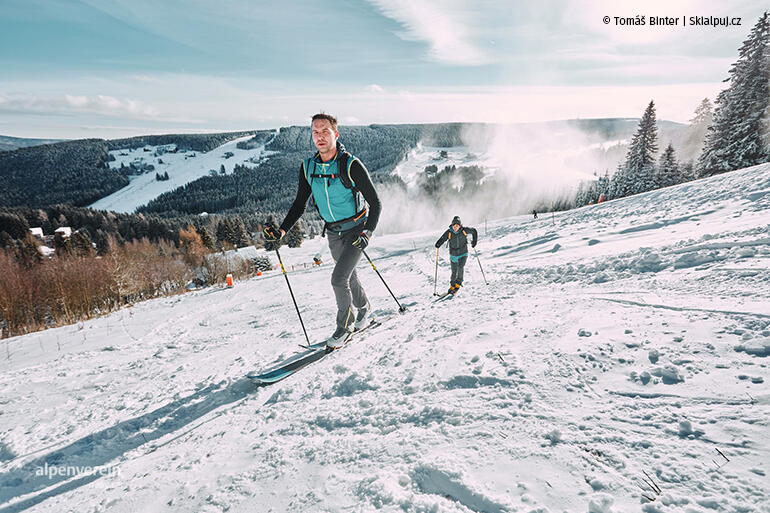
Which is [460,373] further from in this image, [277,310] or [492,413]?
[277,310]

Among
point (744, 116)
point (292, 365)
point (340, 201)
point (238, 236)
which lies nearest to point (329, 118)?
point (340, 201)

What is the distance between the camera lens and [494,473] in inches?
87.8

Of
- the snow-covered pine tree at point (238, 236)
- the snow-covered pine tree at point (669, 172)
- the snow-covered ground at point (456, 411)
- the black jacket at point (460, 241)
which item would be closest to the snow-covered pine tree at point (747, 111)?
the snow-covered pine tree at point (669, 172)

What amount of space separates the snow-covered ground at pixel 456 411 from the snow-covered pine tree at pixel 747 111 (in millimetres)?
27444

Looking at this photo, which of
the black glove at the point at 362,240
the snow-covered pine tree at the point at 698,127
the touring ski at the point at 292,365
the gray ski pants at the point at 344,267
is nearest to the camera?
the touring ski at the point at 292,365

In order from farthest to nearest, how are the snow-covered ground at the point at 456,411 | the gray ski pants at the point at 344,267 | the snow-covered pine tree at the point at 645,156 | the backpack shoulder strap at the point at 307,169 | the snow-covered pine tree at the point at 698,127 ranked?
the snow-covered pine tree at the point at 698,127, the snow-covered pine tree at the point at 645,156, the gray ski pants at the point at 344,267, the backpack shoulder strap at the point at 307,169, the snow-covered ground at the point at 456,411

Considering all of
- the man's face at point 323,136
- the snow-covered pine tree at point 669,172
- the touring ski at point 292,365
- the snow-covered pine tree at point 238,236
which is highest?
the snow-covered pine tree at point 669,172

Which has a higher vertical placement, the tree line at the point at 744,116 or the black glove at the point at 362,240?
the tree line at the point at 744,116

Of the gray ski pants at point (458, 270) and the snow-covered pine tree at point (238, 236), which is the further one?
the snow-covered pine tree at point (238, 236)

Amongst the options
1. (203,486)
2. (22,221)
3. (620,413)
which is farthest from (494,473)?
(22,221)

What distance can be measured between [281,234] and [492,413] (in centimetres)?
406

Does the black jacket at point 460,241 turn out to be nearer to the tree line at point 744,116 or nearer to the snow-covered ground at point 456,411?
the snow-covered ground at point 456,411

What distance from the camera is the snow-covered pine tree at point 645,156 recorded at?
3584cm

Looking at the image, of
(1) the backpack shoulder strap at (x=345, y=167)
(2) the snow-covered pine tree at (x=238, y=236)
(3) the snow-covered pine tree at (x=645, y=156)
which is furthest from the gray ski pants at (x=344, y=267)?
(2) the snow-covered pine tree at (x=238, y=236)
